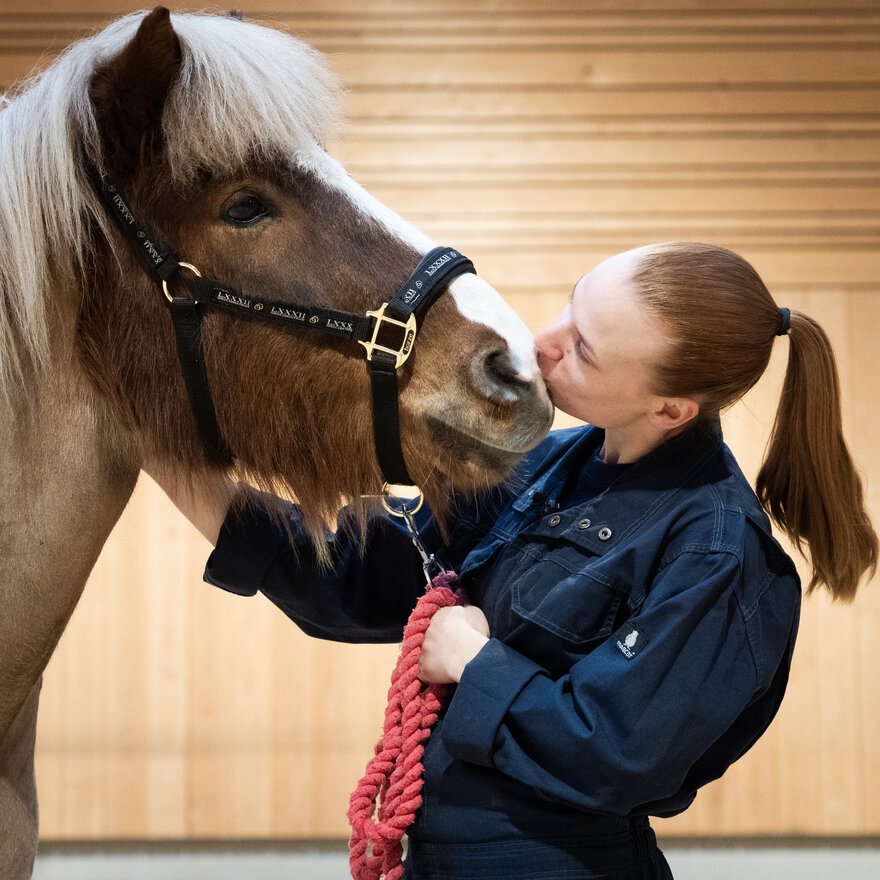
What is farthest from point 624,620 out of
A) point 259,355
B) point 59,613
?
point 59,613

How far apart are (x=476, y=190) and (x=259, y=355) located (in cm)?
174

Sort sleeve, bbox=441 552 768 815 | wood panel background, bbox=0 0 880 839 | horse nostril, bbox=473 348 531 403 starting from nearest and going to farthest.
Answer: sleeve, bbox=441 552 768 815 < horse nostril, bbox=473 348 531 403 < wood panel background, bbox=0 0 880 839

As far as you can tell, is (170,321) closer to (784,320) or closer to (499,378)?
(499,378)

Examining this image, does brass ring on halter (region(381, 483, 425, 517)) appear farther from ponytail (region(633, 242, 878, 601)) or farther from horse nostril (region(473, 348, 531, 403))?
ponytail (region(633, 242, 878, 601))

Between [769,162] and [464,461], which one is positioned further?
[769,162]

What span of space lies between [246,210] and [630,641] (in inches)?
23.9

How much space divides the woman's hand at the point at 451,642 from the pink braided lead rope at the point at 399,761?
0.01 metres

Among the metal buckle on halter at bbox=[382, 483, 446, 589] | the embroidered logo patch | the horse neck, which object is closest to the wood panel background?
the metal buckle on halter at bbox=[382, 483, 446, 589]

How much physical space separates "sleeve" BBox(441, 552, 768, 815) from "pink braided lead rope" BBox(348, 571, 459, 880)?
0.09 metres

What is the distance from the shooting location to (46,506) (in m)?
0.91

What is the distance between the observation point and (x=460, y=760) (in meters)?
0.94

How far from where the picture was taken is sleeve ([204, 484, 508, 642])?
3.64 feet

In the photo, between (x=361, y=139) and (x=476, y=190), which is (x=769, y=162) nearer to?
(x=476, y=190)

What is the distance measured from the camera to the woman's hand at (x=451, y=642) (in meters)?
0.93
